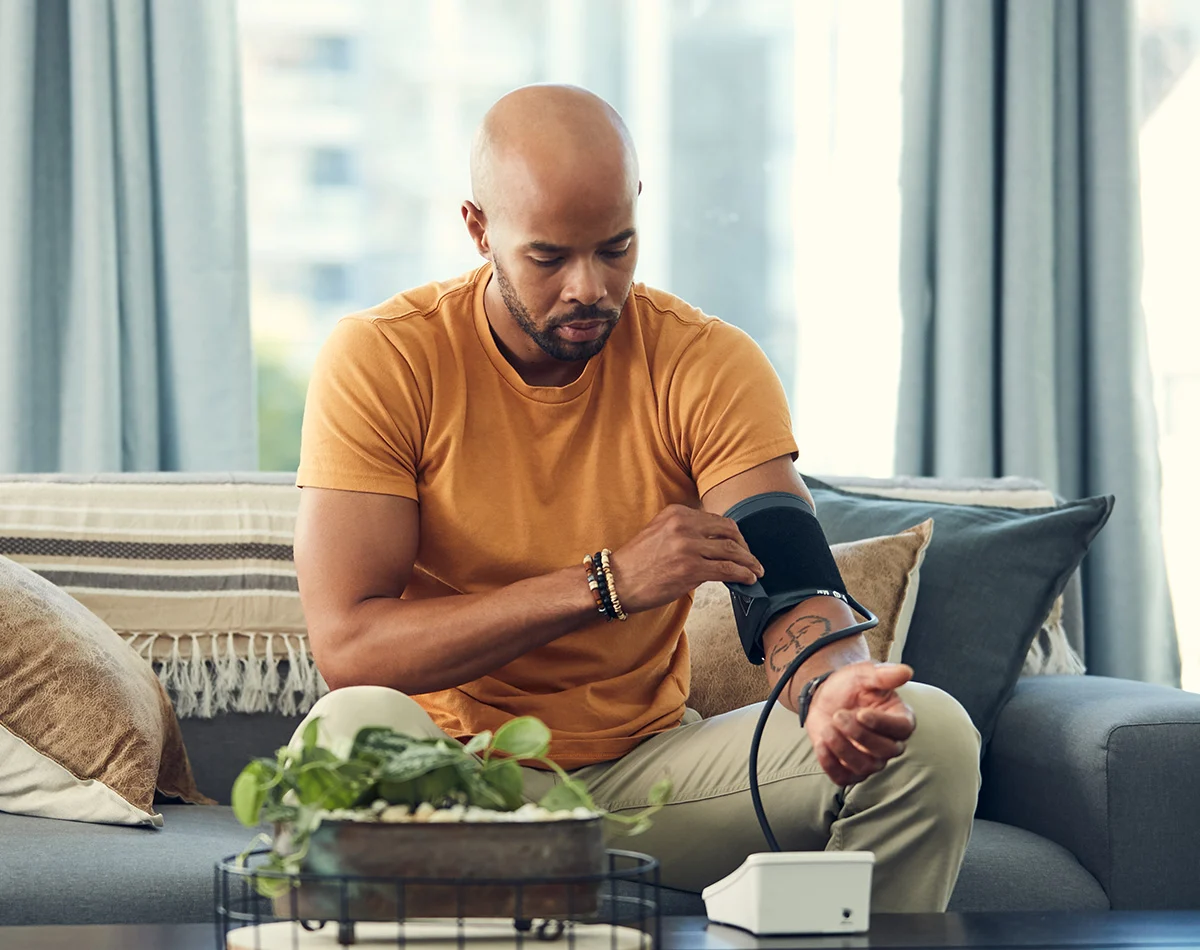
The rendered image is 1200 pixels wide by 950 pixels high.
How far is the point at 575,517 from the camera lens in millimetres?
1570

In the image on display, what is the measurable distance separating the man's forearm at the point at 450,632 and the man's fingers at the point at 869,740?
0.32m

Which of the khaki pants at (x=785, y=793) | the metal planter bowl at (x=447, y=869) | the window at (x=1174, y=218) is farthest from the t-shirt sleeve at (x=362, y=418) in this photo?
the window at (x=1174, y=218)

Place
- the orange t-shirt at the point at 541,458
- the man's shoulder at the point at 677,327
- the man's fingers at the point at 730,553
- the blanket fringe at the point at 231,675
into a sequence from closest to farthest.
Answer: the man's fingers at the point at 730,553 < the orange t-shirt at the point at 541,458 < the man's shoulder at the point at 677,327 < the blanket fringe at the point at 231,675

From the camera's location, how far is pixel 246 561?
2066 mm

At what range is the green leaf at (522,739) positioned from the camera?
858mm

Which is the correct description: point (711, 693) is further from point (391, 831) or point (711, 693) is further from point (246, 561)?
point (391, 831)

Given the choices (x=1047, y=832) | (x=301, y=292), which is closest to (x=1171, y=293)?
(x=1047, y=832)

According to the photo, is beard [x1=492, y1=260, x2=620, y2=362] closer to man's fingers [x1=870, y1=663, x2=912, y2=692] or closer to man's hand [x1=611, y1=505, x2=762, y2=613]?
man's hand [x1=611, y1=505, x2=762, y2=613]

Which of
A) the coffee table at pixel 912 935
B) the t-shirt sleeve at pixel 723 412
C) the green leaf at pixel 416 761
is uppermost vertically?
the t-shirt sleeve at pixel 723 412

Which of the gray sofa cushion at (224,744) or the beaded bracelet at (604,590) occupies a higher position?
the beaded bracelet at (604,590)

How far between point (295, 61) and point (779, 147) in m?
1.04

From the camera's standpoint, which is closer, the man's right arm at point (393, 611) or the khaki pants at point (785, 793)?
the khaki pants at point (785, 793)

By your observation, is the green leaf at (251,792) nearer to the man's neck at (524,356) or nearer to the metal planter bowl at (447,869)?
the metal planter bowl at (447,869)

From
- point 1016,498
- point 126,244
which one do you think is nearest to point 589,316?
point 1016,498
